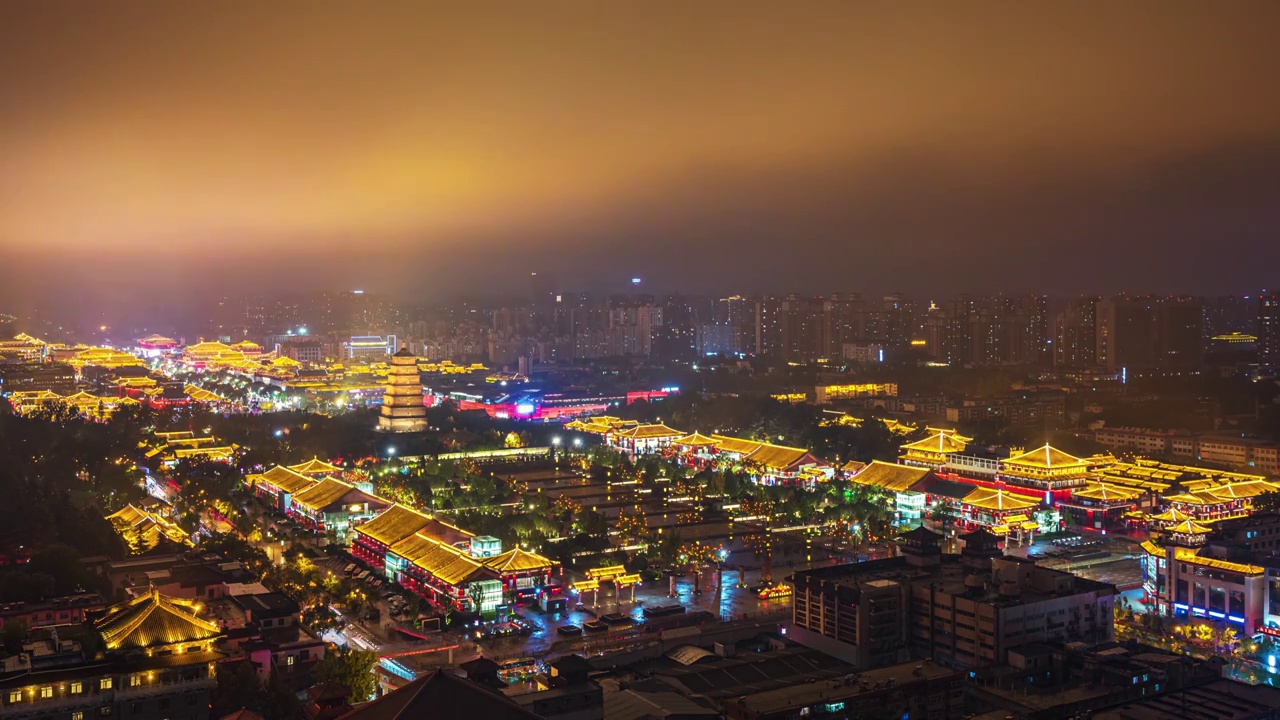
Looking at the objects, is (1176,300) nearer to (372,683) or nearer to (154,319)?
(372,683)

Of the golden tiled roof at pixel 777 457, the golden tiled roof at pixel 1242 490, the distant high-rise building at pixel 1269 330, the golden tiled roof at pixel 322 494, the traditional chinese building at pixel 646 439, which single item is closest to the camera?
the golden tiled roof at pixel 322 494

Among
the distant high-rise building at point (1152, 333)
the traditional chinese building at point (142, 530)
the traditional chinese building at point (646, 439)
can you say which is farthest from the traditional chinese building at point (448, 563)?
the distant high-rise building at point (1152, 333)

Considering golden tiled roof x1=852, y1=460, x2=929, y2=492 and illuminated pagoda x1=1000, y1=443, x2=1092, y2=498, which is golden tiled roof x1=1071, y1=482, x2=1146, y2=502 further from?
golden tiled roof x1=852, y1=460, x2=929, y2=492

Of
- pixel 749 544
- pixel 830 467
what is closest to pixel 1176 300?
pixel 830 467

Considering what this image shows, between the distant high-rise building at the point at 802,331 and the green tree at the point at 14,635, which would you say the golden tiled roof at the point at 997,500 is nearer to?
the green tree at the point at 14,635

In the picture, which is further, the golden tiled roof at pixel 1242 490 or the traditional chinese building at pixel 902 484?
the traditional chinese building at pixel 902 484

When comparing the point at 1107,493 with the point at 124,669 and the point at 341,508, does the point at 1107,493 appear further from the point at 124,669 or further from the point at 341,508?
the point at 124,669

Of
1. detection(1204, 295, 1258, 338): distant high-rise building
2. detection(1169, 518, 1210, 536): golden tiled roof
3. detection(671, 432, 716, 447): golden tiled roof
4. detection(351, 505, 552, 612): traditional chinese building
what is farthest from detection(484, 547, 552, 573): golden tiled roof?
detection(1204, 295, 1258, 338): distant high-rise building
